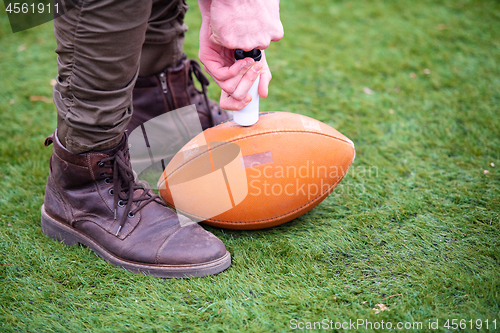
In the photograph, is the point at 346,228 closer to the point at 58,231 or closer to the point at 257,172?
the point at 257,172

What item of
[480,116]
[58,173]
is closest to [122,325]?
[58,173]

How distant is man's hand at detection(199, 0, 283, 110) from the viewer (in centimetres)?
117

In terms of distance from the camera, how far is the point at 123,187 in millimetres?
1397

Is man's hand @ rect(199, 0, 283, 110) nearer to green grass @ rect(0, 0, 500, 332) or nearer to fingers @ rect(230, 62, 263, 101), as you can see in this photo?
fingers @ rect(230, 62, 263, 101)

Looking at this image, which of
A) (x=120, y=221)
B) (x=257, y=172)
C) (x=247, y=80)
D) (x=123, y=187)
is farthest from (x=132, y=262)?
(x=247, y=80)

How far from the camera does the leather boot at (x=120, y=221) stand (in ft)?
4.31

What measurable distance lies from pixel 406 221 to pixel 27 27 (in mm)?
3164

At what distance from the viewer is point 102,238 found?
53.8 inches

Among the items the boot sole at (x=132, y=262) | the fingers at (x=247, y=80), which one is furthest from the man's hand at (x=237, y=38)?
the boot sole at (x=132, y=262)

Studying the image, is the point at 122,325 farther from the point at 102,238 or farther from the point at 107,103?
the point at 107,103

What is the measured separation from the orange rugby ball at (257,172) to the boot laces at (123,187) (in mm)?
117

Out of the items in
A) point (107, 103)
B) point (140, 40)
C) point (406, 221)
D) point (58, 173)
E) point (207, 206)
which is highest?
point (140, 40)

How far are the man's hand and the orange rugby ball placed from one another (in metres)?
0.15

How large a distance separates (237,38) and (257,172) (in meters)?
0.45
